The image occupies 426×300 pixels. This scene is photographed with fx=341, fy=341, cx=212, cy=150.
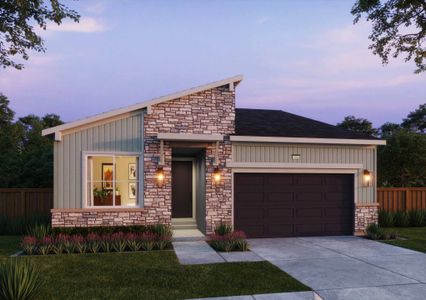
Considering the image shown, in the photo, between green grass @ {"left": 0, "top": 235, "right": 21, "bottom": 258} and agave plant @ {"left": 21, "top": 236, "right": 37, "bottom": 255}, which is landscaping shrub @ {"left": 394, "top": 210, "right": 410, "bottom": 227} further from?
green grass @ {"left": 0, "top": 235, "right": 21, "bottom": 258}

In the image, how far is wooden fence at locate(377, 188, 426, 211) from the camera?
15.4m

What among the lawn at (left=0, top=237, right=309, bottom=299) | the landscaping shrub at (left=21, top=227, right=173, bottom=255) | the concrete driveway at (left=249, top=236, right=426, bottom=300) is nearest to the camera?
the lawn at (left=0, top=237, right=309, bottom=299)

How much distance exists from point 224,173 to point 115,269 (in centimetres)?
526

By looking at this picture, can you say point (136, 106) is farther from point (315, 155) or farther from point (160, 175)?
point (315, 155)

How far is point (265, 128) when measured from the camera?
42.2 ft

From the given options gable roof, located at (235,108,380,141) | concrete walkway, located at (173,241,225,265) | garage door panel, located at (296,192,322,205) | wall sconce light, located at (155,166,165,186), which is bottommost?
concrete walkway, located at (173,241,225,265)

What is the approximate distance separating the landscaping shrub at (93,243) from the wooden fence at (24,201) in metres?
4.22

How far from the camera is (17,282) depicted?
5.59 metres

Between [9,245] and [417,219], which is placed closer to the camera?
[9,245]

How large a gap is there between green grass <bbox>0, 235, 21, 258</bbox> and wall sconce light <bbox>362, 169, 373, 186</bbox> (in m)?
11.9

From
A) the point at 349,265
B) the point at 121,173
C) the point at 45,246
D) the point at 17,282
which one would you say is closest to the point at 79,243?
the point at 45,246

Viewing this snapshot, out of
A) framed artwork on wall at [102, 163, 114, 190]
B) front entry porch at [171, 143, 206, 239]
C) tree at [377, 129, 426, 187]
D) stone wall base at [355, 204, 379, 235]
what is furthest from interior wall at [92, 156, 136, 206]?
tree at [377, 129, 426, 187]

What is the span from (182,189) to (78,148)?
4622mm

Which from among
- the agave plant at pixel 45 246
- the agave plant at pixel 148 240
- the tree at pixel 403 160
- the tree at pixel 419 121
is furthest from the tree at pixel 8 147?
the tree at pixel 419 121
